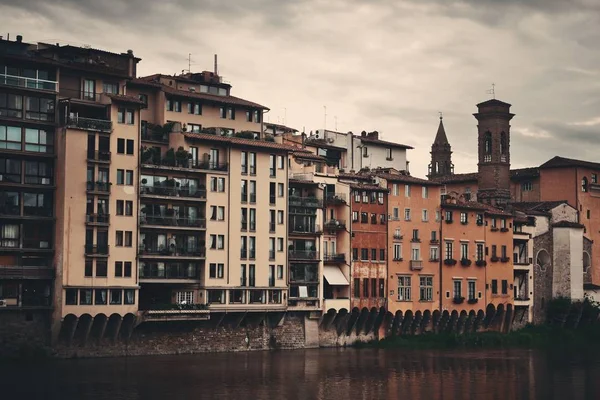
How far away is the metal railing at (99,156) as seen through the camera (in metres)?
89.0

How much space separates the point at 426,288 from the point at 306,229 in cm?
1646

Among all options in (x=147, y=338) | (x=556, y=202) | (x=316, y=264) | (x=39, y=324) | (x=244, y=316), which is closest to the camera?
(x=39, y=324)

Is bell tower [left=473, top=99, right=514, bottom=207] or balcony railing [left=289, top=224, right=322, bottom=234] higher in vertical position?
bell tower [left=473, top=99, right=514, bottom=207]

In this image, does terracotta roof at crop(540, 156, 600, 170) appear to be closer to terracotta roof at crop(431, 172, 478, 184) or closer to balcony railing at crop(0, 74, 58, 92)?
terracotta roof at crop(431, 172, 478, 184)

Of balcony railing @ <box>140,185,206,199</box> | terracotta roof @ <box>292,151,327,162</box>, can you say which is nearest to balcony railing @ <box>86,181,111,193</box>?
balcony railing @ <box>140,185,206,199</box>

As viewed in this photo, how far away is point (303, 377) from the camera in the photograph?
82562 millimetres

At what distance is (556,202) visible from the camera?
431 feet

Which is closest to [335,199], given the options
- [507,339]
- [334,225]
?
[334,225]

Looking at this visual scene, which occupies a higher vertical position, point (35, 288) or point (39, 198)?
point (39, 198)

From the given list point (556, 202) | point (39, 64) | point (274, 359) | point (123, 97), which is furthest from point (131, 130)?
point (556, 202)

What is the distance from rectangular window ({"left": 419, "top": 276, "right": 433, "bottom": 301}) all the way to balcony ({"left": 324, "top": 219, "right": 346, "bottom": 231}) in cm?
1161

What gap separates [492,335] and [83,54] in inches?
1932

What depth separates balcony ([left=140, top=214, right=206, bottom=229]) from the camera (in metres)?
93.1

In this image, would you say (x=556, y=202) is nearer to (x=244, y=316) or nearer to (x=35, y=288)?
(x=244, y=316)
